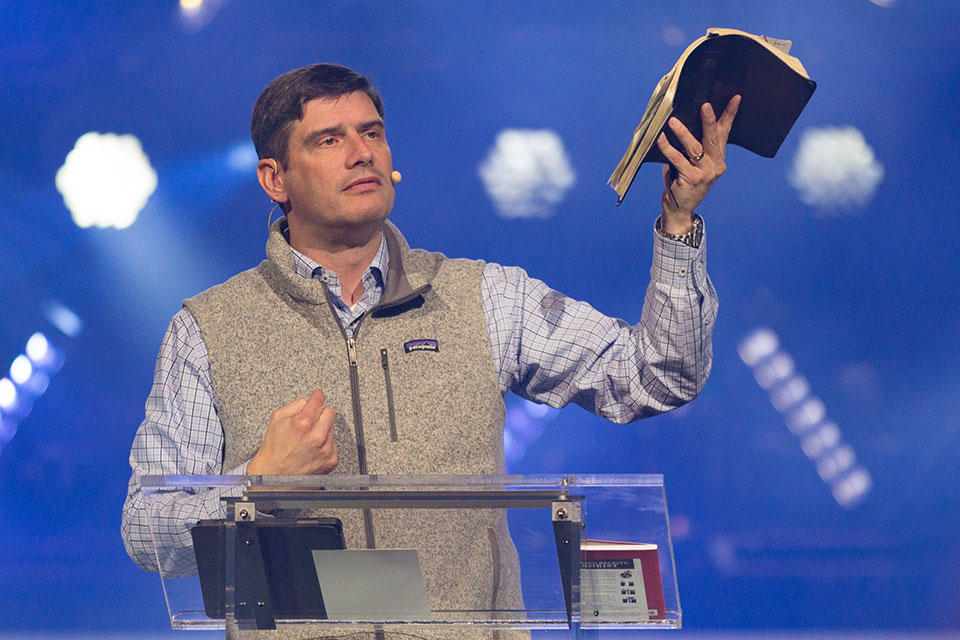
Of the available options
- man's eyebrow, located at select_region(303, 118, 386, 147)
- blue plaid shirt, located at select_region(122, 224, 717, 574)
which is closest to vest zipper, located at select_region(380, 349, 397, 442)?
blue plaid shirt, located at select_region(122, 224, 717, 574)

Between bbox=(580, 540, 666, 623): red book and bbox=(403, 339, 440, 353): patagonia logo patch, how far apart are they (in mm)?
707

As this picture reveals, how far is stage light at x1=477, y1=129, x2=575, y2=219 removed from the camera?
12.7ft

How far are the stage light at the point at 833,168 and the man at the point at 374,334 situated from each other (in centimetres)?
197

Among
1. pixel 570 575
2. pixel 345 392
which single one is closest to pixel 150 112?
pixel 345 392

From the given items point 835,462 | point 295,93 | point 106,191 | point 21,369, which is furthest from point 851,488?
point 21,369

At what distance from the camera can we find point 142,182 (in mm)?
4020

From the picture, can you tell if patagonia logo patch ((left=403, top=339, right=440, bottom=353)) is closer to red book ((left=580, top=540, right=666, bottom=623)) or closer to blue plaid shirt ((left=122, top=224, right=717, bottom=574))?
blue plaid shirt ((left=122, top=224, right=717, bottom=574))

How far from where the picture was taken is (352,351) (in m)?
2.01

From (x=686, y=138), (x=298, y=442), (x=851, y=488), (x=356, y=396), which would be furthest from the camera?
(x=851, y=488)

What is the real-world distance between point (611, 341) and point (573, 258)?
1.79 m

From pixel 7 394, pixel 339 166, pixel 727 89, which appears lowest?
pixel 727 89

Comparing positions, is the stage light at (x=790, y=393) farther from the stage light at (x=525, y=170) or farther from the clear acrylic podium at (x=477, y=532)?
the clear acrylic podium at (x=477, y=532)

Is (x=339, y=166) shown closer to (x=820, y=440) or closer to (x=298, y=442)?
(x=298, y=442)

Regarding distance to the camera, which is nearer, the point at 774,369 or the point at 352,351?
the point at 352,351
